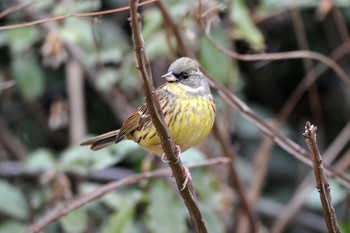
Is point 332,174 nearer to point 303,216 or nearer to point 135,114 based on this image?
point 135,114

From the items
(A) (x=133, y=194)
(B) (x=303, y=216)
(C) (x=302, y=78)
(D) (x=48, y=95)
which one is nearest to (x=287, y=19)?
(C) (x=302, y=78)

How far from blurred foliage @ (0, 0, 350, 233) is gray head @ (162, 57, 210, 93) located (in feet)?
0.75

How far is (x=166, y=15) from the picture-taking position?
3.12 metres

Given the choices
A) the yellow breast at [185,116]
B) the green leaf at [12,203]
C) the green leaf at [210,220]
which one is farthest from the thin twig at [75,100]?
the yellow breast at [185,116]

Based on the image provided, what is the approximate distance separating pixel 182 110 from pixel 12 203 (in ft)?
4.24

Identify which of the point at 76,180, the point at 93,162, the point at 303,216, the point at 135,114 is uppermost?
the point at 135,114

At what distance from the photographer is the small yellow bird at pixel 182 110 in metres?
2.74

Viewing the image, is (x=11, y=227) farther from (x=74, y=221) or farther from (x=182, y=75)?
(x=182, y=75)

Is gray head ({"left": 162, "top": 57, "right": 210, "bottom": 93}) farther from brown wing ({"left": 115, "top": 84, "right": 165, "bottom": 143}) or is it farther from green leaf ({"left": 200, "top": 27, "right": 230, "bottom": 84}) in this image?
green leaf ({"left": 200, "top": 27, "right": 230, "bottom": 84})

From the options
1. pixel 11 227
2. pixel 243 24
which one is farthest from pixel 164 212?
pixel 243 24

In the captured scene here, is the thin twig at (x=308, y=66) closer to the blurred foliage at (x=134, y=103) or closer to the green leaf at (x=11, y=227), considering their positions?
the blurred foliage at (x=134, y=103)

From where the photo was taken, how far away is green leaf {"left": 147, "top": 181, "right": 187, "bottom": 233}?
128 inches

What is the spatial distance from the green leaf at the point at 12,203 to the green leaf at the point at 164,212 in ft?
2.35

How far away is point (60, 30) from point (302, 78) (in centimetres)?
192
